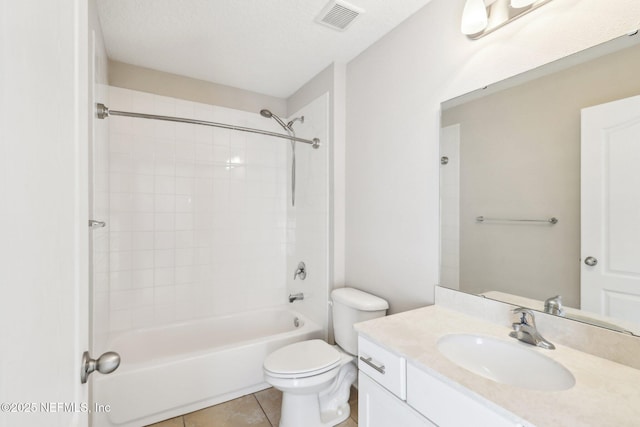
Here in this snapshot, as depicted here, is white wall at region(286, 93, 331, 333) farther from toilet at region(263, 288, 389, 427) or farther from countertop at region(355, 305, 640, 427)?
countertop at region(355, 305, 640, 427)

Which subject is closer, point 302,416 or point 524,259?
point 524,259

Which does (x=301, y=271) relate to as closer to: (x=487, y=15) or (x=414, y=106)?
(x=414, y=106)

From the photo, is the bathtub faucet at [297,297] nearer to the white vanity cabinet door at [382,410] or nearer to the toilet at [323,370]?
the toilet at [323,370]

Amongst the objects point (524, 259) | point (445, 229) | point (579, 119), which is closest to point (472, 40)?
point (579, 119)

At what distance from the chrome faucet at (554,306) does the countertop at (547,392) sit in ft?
0.39

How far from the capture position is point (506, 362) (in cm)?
107

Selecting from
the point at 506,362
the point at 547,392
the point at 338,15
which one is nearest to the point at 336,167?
the point at 338,15

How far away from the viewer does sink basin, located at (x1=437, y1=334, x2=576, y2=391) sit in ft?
3.06

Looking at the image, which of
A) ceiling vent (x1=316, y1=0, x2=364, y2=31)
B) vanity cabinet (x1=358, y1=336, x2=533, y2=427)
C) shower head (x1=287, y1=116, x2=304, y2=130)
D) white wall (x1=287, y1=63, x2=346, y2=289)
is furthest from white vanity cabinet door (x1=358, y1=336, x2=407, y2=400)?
shower head (x1=287, y1=116, x2=304, y2=130)

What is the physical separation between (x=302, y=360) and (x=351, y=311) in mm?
422

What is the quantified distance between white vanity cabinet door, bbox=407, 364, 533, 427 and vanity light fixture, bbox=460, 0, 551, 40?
145 cm
